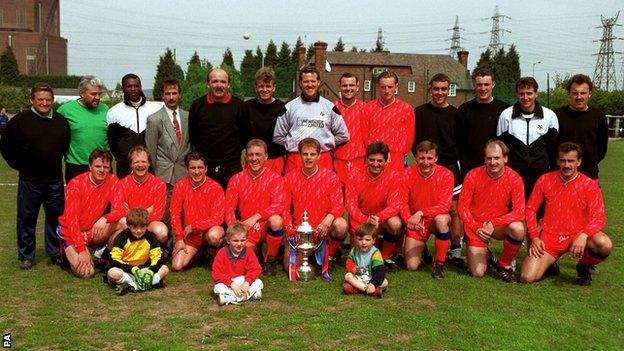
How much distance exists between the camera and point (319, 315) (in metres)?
4.64

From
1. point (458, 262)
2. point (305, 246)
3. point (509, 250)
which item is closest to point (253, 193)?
point (305, 246)

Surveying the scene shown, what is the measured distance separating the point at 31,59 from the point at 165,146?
77342 mm

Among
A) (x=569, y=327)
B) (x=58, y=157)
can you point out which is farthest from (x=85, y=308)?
(x=569, y=327)

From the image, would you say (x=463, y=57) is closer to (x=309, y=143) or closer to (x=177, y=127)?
(x=177, y=127)

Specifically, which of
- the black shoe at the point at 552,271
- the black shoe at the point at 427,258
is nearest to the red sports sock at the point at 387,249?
the black shoe at the point at 427,258

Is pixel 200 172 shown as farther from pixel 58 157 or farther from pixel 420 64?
pixel 420 64

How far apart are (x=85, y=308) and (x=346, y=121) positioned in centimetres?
342

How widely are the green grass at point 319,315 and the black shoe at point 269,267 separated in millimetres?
218

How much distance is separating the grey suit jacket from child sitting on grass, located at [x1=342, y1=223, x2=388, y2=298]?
7.55 ft

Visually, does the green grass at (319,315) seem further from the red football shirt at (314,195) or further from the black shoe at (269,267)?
the red football shirt at (314,195)

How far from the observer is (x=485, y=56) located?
67750 mm

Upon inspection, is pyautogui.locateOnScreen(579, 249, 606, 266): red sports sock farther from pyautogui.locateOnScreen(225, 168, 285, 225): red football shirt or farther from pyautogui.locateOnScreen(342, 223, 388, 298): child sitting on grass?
pyautogui.locateOnScreen(225, 168, 285, 225): red football shirt

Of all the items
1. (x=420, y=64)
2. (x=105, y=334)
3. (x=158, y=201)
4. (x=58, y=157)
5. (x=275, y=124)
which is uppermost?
(x=420, y=64)

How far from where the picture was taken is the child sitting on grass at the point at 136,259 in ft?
17.3
